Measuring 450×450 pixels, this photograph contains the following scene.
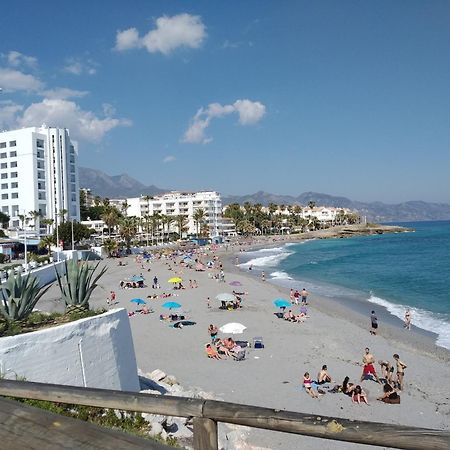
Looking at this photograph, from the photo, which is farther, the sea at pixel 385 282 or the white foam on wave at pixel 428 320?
the sea at pixel 385 282

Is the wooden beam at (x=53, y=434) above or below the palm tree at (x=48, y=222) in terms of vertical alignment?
above

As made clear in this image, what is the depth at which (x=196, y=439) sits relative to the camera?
1721mm

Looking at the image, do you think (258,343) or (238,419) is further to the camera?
(258,343)

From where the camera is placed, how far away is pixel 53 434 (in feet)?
5.45

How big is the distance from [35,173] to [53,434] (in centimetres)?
7754

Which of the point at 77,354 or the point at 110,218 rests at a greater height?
the point at 110,218

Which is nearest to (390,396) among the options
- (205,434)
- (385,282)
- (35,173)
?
(205,434)

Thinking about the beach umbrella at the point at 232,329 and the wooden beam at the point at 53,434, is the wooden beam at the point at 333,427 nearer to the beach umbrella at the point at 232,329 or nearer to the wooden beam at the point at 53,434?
the wooden beam at the point at 53,434

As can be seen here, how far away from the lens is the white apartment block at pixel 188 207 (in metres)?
124

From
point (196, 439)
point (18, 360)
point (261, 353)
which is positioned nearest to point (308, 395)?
point (261, 353)

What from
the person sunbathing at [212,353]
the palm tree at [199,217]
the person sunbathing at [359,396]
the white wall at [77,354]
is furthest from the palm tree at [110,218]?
the white wall at [77,354]

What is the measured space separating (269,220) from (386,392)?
134 metres

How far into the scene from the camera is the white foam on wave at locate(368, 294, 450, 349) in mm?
21755

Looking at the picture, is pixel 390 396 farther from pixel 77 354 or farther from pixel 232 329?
pixel 77 354
